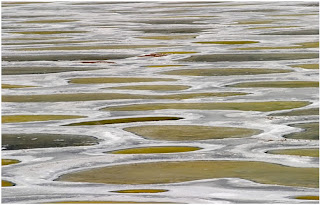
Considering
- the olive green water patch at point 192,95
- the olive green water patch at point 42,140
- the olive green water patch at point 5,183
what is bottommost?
the olive green water patch at point 192,95

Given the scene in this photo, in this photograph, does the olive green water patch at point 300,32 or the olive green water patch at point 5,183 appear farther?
the olive green water patch at point 300,32

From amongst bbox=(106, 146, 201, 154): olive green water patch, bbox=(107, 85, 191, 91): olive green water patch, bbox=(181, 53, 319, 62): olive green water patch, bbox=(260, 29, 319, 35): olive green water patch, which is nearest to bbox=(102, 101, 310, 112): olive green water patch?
bbox=(107, 85, 191, 91): olive green water patch

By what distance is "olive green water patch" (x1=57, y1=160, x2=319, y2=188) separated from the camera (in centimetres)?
1233

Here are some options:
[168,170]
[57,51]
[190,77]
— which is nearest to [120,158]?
[168,170]

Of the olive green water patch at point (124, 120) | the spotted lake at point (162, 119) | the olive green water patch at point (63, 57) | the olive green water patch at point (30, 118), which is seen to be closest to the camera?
the spotted lake at point (162, 119)

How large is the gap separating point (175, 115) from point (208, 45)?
1628 cm

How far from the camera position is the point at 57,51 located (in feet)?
108

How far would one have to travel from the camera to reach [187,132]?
1608 cm

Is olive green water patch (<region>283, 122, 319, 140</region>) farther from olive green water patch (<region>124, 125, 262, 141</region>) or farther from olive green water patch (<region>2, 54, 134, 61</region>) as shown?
olive green water patch (<region>2, 54, 134, 61</region>)

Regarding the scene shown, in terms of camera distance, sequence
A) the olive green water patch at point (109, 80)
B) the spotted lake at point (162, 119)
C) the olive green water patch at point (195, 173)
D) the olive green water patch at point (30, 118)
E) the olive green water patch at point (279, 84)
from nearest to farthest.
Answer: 1. the spotted lake at point (162, 119)
2. the olive green water patch at point (195, 173)
3. the olive green water patch at point (30, 118)
4. the olive green water patch at point (279, 84)
5. the olive green water patch at point (109, 80)

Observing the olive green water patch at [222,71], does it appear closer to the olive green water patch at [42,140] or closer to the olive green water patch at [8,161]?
the olive green water patch at [42,140]

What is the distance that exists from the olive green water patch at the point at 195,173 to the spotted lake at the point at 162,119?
0.01 meters

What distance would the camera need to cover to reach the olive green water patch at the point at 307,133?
50.6ft

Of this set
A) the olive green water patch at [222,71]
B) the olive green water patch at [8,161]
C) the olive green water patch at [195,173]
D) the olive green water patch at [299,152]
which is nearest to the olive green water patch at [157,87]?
the olive green water patch at [222,71]
